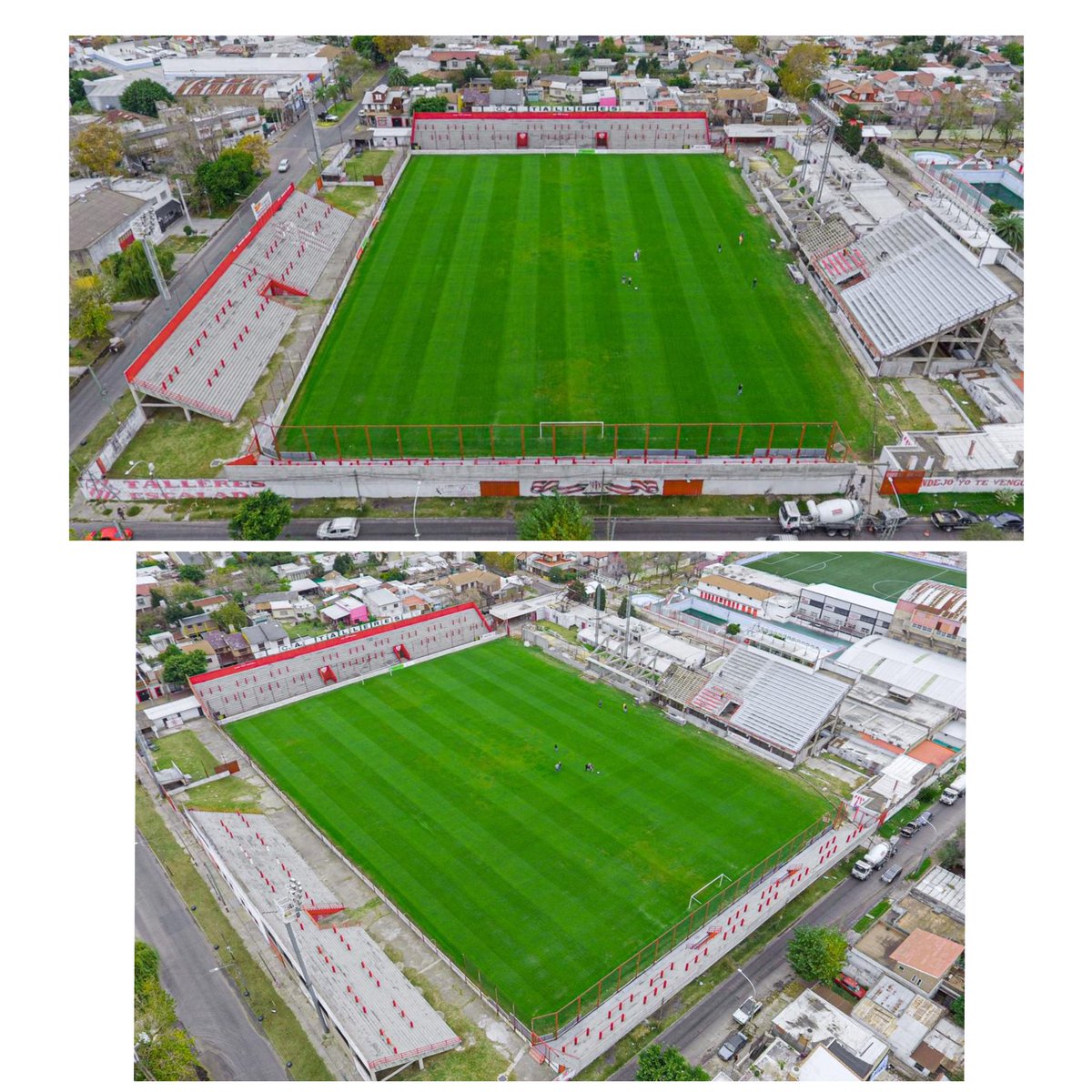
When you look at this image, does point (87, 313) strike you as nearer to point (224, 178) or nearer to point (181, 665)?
point (181, 665)

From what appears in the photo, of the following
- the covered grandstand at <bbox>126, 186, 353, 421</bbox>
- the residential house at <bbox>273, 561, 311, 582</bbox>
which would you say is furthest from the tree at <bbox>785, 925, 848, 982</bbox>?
the residential house at <bbox>273, 561, 311, 582</bbox>

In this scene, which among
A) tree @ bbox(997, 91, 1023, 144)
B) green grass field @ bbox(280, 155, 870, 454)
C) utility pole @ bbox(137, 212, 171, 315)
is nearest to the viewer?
green grass field @ bbox(280, 155, 870, 454)

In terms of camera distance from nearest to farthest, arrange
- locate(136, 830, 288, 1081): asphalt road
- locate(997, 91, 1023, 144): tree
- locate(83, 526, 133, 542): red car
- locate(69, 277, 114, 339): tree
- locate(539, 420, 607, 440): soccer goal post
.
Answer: locate(136, 830, 288, 1081): asphalt road
locate(83, 526, 133, 542): red car
locate(539, 420, 607, 440): soccer goal post
locate(69, 277, 114, 339): tree
locate(997, 91, 1023, 144): tree

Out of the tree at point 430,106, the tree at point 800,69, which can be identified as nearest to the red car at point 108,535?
the tree at point 430,106

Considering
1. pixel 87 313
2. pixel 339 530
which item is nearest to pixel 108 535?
pixel 339 530

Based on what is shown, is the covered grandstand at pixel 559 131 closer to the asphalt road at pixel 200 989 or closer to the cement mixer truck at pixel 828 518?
the cement mixer truck at pixel 828 518

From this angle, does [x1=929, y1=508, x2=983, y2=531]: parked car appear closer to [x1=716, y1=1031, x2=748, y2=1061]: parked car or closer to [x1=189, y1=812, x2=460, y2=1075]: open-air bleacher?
[x1=716, y1=1031, x2=748, y2=1061]: parked car
